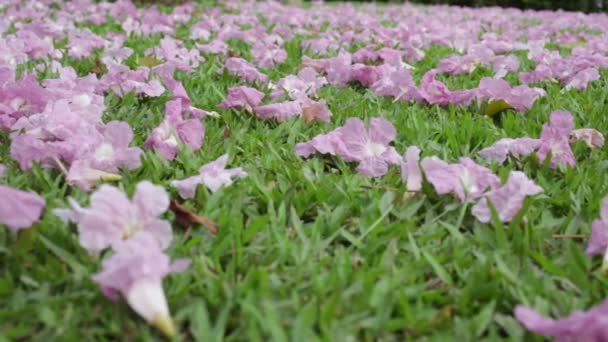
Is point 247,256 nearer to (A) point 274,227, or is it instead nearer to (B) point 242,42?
(A) point 274,227

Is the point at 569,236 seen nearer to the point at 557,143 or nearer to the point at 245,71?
the point at 557,143

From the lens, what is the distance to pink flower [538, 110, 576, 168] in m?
1.78

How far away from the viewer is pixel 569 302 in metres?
1.10

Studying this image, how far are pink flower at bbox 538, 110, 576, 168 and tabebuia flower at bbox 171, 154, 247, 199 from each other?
3.01ft

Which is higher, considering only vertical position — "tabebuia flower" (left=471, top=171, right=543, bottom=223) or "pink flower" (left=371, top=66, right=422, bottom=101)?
"tabebuia flower" (left=471, top=171, right=543, bottom=223)

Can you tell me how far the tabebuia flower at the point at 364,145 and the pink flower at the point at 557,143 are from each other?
0.46 metres

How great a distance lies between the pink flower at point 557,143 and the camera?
1778mm

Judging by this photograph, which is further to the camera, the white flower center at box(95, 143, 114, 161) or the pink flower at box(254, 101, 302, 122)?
the pink flower at box(254, 101, 302, 122)

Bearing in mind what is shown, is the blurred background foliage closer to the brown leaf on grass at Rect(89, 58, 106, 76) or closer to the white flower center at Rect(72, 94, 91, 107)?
the brown leaf on grass at Rect(89, 58, 106, 76)

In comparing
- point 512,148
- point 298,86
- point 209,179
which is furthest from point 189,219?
point 298,86

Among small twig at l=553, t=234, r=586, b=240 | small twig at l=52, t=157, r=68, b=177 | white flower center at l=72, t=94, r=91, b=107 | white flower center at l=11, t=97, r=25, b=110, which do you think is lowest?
small twig at l=553, t=234, r=586, b=240

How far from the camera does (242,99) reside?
2232mm

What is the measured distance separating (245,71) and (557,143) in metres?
1.49

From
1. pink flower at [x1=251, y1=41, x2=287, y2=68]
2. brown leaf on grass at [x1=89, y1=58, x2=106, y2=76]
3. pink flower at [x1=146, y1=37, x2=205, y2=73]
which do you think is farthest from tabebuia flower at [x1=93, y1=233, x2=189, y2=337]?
pink flower at [x1=251, y1=41, x2=287, y2=68]
